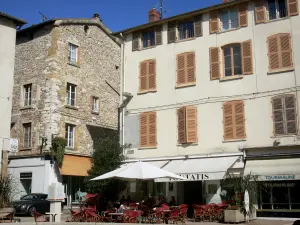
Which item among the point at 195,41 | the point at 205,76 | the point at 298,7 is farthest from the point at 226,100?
the point at 298,7

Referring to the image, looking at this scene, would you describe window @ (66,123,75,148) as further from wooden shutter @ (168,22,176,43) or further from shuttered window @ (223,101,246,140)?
shuttered window @ (223,101,246,140)

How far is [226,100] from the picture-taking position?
18906mm

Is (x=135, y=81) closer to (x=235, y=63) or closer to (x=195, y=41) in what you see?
(x=195, y=41)

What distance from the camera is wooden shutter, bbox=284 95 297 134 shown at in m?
17.2

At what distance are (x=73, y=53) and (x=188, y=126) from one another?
10.8m

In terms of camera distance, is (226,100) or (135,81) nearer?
(226,100)

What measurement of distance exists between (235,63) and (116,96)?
41.3ft

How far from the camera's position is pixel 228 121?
61.3 feet

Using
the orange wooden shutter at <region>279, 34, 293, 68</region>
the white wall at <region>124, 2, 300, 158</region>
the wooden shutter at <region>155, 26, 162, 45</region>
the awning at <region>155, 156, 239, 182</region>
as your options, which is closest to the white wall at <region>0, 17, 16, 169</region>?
the white wall at <region>124, 2, 300, 158</region>

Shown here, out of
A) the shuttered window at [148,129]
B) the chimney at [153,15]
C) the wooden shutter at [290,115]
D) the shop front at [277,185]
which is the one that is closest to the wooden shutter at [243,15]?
the wooden shutter at [290,115]

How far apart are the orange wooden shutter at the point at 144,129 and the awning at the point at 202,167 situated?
1.97 metres

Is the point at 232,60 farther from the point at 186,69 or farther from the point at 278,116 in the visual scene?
the point at 278,116

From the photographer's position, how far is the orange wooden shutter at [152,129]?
20.5 meters

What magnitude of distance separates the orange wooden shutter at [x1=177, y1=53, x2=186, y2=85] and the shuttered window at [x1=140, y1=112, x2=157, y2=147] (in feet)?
6.97
